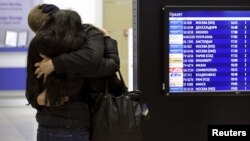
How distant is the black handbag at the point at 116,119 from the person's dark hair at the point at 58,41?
196 mm

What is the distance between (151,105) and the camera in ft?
8.12

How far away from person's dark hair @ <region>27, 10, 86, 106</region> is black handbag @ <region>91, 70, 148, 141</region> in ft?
0.64

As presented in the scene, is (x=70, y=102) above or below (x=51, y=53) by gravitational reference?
below

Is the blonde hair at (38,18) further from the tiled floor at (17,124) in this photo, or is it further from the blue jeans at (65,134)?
the tiled floor at (17,124)

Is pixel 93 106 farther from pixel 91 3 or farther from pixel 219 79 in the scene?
pixel 91 3

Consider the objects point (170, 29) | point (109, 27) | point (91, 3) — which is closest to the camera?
point (170, 29)

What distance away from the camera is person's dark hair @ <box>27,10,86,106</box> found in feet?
7.27

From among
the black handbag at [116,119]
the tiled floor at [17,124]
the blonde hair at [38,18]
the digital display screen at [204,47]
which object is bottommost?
the tiled floor at [17,124]

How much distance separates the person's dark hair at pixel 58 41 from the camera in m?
2.22

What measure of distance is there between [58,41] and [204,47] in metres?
0.77

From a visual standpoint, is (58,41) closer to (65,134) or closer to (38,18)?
(38,18)

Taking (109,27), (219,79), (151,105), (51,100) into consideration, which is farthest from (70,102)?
(109,27)

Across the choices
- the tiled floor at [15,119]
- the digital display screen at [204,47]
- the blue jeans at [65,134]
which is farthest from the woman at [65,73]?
the tiled floor at [15,119]

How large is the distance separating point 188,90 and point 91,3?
6.84 m
